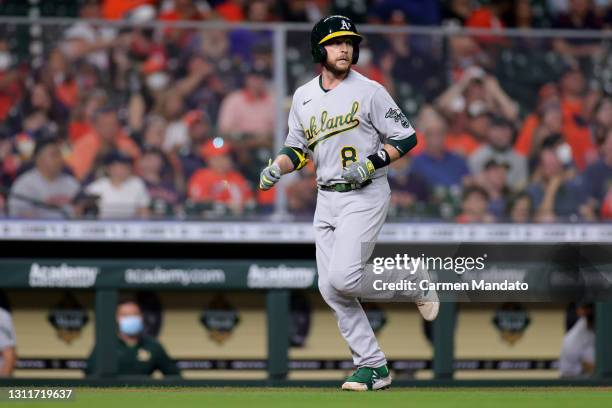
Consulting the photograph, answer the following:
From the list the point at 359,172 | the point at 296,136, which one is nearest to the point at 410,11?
the point at 296,136

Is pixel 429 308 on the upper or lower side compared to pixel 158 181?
lower

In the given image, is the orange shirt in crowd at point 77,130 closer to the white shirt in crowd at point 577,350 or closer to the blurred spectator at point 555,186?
the blurred spectator at point 555,186

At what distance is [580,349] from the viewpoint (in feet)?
36.8

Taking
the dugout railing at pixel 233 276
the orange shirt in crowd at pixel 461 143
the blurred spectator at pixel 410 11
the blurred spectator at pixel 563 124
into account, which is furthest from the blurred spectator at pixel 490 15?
the dugout railing at pixel 233 276

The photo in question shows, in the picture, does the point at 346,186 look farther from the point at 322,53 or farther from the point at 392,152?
the point at 322,53

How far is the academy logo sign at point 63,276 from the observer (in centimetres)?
1071

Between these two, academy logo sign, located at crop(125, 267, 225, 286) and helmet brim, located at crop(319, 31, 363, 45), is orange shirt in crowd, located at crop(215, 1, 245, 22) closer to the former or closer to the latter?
academy logo sign, located at crop(125, 267, 225, 286)

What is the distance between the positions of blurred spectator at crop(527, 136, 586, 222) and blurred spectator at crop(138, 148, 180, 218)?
314cm

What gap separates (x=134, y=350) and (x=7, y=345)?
3.75 feet

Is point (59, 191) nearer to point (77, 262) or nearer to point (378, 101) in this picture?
point (77, 262)

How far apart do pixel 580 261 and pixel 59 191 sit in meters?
4.59

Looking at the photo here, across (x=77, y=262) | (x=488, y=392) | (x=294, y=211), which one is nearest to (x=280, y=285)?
(x=294, y=211)

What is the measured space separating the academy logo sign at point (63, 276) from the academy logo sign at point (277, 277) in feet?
4.54

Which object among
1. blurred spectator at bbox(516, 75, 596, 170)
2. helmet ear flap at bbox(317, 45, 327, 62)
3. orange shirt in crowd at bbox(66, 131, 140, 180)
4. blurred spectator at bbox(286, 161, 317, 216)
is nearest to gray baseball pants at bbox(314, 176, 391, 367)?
helmet ear flap at bbox(317, 45, 327, 62)
